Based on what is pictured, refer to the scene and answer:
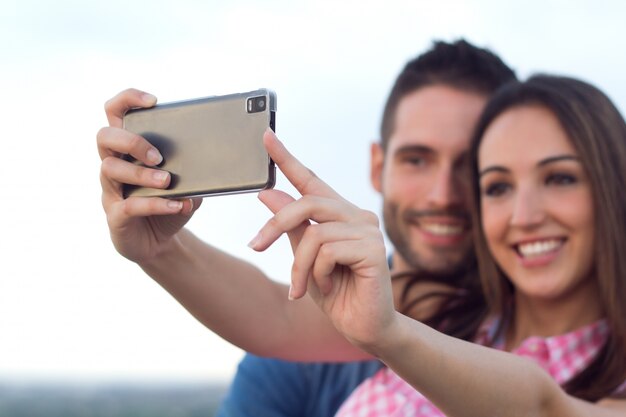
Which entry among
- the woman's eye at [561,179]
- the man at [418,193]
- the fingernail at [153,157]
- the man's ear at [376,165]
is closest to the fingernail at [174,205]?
the fingernail at [153,157]

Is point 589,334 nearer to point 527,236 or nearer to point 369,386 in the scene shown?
point 527,236

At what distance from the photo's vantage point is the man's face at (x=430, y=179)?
16.4ft

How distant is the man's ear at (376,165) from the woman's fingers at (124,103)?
3175 millimetres

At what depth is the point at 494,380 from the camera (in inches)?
102

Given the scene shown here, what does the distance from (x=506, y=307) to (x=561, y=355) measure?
0.40 m

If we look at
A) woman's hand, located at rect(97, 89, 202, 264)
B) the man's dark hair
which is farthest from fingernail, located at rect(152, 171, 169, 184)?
the man's dark hair

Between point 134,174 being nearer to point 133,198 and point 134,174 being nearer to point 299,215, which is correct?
point 133,198

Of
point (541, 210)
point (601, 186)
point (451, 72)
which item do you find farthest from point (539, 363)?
point (451, 72)

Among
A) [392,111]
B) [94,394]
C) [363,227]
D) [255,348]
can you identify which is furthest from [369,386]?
[94,394]

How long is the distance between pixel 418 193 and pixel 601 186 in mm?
1621

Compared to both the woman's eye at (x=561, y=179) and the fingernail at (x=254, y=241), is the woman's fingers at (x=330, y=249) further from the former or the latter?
the woman's eye at (x=561, y=179)

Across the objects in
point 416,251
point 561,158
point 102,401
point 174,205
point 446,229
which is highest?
point 561,158

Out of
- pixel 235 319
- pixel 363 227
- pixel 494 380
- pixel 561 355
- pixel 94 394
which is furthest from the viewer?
pixel 94 394

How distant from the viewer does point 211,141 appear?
2.62 meters
